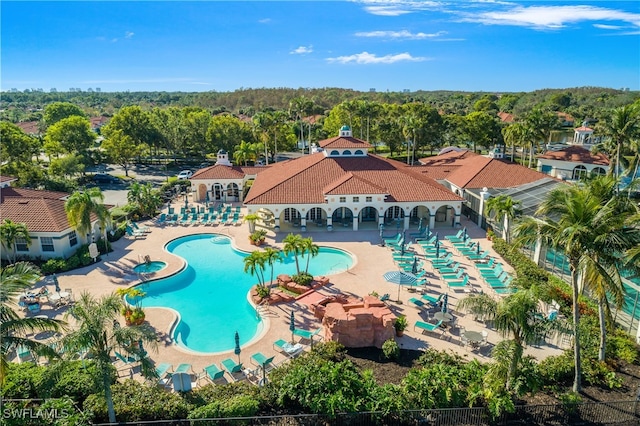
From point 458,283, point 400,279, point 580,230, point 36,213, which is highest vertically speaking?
point 580,230

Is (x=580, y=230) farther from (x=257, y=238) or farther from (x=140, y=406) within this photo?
(x=257, y=238)

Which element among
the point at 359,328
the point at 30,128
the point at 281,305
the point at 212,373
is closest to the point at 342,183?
the point at 281,305

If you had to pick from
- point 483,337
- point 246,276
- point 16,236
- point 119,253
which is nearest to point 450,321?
point 483,337

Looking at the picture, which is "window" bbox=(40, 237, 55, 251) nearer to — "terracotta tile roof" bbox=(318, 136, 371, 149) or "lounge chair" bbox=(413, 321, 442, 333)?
"terracotta tile roof" bbox=(318, 136, 371, 149)

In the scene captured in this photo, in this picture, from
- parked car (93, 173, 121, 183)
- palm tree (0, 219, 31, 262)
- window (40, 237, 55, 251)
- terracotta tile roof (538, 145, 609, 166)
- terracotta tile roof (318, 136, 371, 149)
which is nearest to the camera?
palm tree (0, 219, 31, 262)

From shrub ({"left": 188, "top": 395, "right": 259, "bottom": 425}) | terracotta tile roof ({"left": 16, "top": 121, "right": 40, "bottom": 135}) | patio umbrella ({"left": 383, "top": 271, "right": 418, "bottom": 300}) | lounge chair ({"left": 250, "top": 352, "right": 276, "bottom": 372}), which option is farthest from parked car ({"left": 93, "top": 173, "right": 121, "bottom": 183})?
terracotta tile roof ({"left": 16, "top": 121, "right": 40, "bottom": 135})
